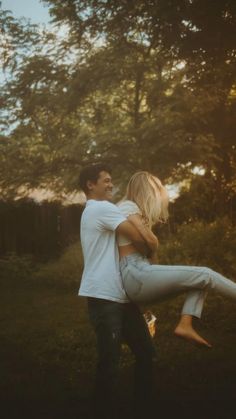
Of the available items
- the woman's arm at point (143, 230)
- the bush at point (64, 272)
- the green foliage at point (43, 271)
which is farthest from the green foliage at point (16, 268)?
the woman's arm at point (143, 230)

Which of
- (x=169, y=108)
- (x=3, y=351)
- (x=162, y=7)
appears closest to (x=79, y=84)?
(x=169, y=108)

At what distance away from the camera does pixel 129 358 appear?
6863mm

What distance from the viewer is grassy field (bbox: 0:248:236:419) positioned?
501 cm

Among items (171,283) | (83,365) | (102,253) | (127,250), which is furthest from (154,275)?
(83,365)

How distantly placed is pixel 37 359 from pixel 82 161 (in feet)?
39.6

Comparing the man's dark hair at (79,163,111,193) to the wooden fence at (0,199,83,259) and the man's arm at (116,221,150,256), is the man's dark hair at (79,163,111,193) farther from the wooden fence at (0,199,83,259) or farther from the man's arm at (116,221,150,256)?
the wooden fence at (0,199,83,259)

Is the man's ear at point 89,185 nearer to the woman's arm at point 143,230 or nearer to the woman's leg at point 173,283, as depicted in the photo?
the woman's arm at point 143,230

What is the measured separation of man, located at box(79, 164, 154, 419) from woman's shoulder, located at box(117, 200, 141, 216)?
4.8 inches

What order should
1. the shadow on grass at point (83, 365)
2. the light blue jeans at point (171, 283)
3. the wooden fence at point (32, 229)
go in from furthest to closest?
the wooden fence at point (32, 229)
the shadow on grass at point (83, 365)
the light blue jeans at point (171, 283)

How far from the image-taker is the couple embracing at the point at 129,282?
12.4 feet

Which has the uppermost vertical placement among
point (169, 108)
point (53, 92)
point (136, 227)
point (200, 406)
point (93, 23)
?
point (93, 23)

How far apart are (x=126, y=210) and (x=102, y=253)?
40 centimetres

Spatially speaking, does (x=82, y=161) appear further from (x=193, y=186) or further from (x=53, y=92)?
(x=193, y=186)

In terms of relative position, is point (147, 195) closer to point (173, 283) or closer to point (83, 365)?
point (173, 283)
